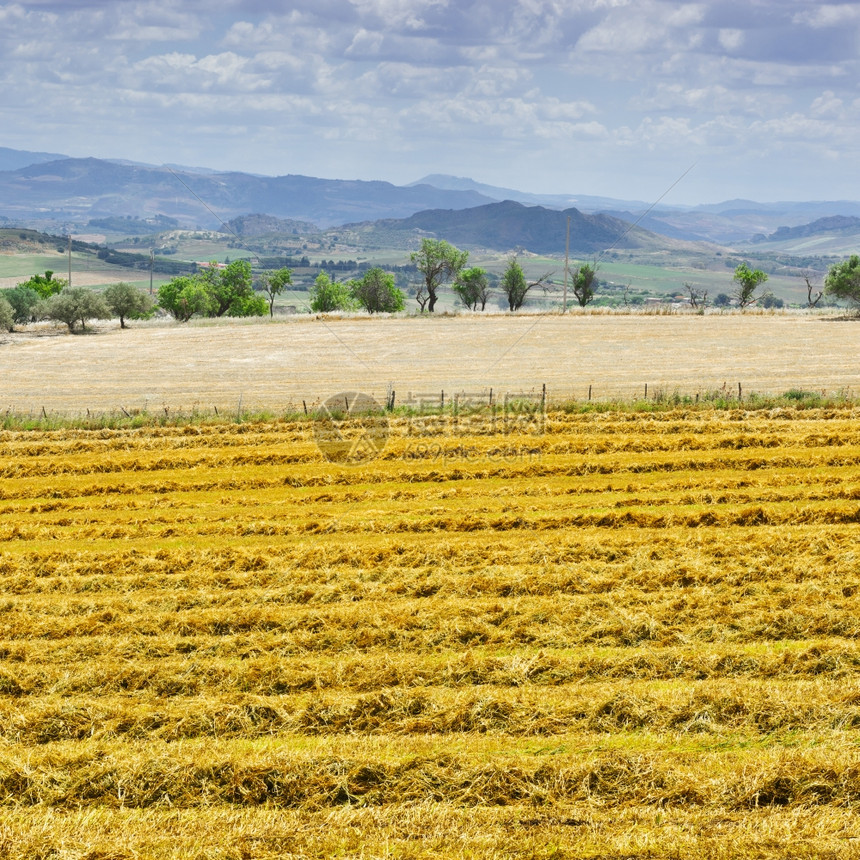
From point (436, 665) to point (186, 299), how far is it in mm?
94094

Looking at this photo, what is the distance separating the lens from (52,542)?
20.1 metres

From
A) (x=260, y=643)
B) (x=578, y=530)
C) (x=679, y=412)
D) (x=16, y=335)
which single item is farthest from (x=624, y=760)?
(x=16, y=335)

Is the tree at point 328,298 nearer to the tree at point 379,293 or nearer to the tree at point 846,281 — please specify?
the tree at point 379,293

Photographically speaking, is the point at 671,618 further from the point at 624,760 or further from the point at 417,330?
the point at 417,330

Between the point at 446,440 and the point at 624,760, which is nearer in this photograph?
the point at 624,760

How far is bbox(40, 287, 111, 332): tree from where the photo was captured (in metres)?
75.9

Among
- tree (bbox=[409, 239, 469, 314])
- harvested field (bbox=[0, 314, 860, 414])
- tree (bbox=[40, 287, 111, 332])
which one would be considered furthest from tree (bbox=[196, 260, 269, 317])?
tree (bbox=[40, 287, 111, 332])

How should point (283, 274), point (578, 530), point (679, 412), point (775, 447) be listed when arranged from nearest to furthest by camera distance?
1. point (578, 530)
2. point (775, 447)
3. point (679, 412)
4. point (283, 274)

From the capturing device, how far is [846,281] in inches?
3381

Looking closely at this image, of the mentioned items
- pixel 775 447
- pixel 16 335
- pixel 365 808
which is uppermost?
pixel 16 335

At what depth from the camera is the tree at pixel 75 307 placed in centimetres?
7588

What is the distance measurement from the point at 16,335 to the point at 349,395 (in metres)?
43.3
